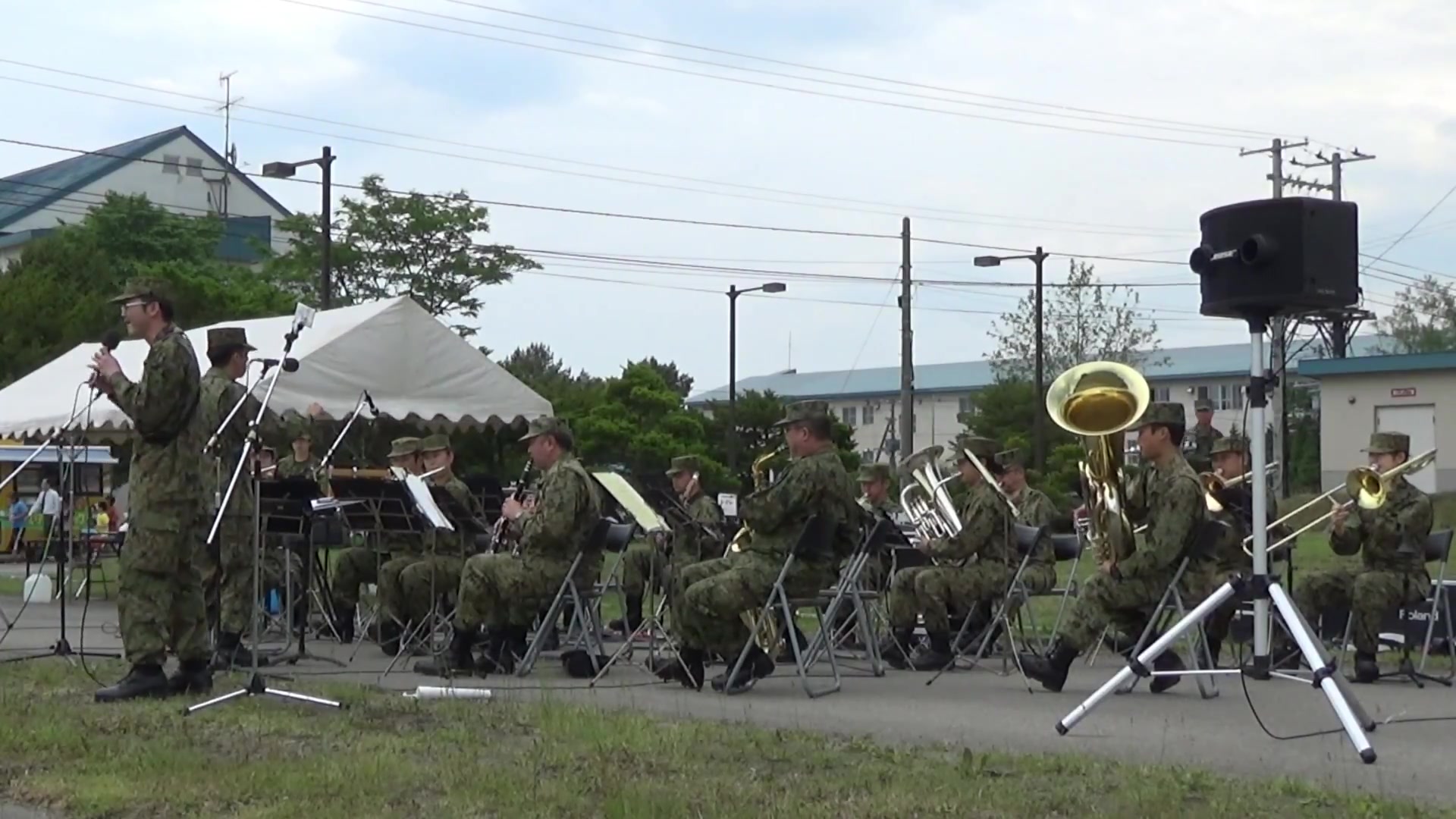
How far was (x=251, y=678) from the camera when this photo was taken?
33.8 feet

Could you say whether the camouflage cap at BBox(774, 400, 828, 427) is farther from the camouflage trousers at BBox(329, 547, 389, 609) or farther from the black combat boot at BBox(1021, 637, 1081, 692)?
the camouflage trousers at BBox(329, 547, 389, 609)

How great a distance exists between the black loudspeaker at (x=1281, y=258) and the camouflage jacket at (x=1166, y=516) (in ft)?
6.93

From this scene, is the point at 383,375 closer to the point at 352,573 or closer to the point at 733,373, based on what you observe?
the point at 352,573

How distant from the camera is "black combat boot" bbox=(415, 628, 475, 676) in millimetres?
12336

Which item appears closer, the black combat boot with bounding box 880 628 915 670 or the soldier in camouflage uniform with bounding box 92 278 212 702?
the soldier in camouflage uniform with bounding box 92 278 212 702

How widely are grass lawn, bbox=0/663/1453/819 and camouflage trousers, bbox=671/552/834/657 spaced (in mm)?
1798

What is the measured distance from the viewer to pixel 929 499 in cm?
1415

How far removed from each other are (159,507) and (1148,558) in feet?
19.0

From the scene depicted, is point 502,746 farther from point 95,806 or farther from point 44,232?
point 44,232

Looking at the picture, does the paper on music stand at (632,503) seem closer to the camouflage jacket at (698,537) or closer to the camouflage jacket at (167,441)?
the camouflage jacket at (698,537)

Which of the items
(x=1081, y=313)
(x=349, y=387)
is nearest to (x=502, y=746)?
(x=349, y=387)

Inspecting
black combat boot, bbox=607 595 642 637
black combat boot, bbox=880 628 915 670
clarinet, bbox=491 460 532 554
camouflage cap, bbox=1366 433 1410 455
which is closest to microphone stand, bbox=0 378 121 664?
clarinet, bbox=491 460 532 554

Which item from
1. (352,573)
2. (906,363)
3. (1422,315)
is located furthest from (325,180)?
(1422,315)

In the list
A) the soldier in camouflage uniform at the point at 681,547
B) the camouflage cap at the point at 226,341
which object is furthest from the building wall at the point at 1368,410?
the camouflage cap at the point at 226,341
